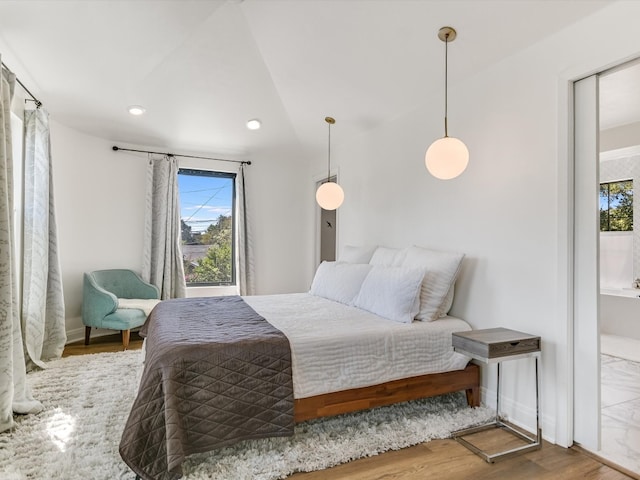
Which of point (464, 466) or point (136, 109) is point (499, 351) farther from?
Answer: point (136, 109)

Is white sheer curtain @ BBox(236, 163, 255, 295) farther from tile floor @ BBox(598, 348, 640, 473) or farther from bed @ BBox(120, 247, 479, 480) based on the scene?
tile floor @ BBox(598, 348, 640, 473)

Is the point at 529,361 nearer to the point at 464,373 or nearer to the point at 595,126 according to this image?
the point at 464,373

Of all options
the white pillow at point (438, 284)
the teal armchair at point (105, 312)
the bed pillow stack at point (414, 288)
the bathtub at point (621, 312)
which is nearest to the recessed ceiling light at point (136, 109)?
the teal armchair at point (105, 312)

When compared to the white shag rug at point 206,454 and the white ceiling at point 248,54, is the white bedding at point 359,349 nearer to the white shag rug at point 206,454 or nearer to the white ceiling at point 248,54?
the white shag rug at point 206,454

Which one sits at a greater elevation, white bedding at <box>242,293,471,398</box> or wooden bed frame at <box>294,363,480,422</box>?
white bedding at <box>242,293,471,398</box>

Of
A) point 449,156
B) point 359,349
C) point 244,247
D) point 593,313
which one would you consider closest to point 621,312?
point 593,313

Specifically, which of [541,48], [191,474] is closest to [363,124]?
[541,48]

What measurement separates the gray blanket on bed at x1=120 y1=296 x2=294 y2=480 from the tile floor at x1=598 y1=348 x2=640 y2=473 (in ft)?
5.84

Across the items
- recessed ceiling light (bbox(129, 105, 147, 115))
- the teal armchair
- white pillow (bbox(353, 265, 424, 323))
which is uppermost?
recessed ceiling light (bbox(129, 105, 147, 115))

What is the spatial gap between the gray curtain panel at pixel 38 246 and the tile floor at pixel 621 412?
4.18 metres

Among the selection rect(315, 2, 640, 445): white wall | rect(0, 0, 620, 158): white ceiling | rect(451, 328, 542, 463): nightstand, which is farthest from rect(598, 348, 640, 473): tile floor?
rect(0, 0, 620, 158): white ceiling

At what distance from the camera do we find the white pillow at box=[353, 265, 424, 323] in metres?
2.56

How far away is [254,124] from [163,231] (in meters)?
1.77

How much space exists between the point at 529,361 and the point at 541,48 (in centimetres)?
194
